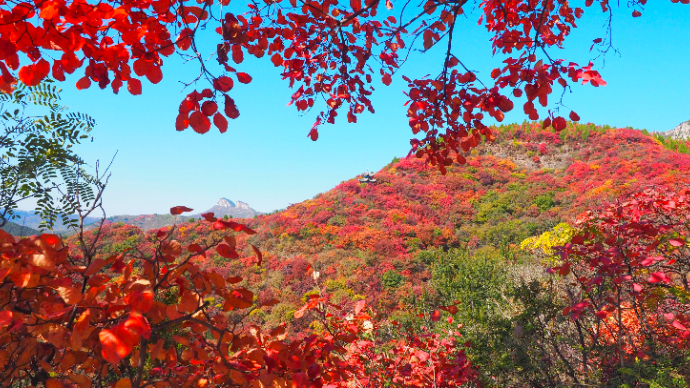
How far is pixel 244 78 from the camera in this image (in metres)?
1.08

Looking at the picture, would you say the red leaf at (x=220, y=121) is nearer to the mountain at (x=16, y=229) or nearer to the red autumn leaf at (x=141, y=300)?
the red autumn leaf at (x=141, y=300)

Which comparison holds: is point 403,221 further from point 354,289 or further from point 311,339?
point 311,339

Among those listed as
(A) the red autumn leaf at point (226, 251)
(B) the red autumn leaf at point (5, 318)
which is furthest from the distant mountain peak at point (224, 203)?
(B) the red autumn leaf at point (5, 318)

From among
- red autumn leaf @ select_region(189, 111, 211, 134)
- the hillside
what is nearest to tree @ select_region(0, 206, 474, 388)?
red autumn leaf @ select_region(189, 111, 211, 134)

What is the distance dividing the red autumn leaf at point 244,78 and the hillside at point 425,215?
4.44 m

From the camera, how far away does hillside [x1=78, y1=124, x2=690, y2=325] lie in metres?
8.23

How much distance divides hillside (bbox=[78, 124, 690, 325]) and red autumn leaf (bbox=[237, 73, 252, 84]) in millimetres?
4444

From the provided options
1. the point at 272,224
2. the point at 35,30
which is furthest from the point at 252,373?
the point at 272,224

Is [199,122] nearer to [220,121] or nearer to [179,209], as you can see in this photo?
[220,121]

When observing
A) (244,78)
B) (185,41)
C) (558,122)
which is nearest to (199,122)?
(244,78)

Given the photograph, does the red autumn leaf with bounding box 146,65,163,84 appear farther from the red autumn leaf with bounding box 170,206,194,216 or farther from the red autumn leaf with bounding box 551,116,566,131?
the red autumn leaf with bounding box 551,116,566,131

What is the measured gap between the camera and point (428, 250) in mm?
9391

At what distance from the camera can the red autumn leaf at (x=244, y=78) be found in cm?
107

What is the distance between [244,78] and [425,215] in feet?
41.9
